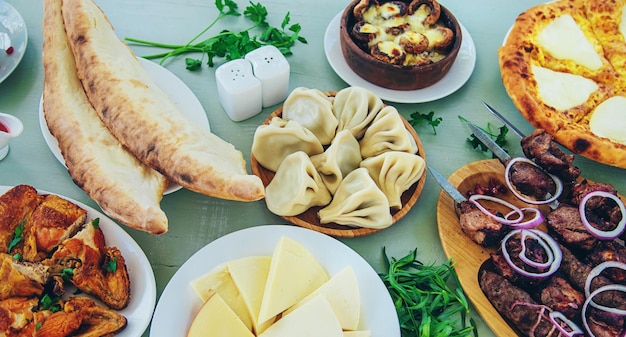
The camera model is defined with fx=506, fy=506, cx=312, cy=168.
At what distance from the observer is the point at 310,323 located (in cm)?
146

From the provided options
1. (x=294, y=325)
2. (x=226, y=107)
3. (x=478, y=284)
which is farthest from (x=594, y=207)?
(x=226, y=107)

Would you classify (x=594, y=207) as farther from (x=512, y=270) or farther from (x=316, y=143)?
(x=316, y=143)

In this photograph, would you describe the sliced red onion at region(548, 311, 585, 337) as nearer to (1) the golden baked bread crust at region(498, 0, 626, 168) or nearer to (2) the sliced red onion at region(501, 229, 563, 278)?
(2) the sliced red onion at region(501, 229, 563, 278)

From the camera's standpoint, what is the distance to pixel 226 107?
2.22 metres

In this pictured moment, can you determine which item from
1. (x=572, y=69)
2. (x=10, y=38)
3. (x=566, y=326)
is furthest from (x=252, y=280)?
(x=572, y=69)

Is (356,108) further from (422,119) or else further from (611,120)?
(611,120)

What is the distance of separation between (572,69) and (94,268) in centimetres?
228

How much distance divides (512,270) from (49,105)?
1.73 m

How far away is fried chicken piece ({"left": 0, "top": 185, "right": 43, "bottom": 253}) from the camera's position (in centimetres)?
160

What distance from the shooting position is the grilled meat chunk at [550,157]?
6.54 ft

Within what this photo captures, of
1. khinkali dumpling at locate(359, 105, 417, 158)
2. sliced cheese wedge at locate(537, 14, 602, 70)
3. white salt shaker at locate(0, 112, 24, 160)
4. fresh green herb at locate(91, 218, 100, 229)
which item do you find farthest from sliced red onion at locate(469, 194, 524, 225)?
white salt shaker at locate(0, 112, 24, 160)

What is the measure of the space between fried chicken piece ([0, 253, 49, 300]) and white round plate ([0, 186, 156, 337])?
0.22m

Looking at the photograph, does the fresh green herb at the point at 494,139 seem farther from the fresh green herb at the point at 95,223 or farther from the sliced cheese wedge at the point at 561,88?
the fresh green herb at the point at 95,223

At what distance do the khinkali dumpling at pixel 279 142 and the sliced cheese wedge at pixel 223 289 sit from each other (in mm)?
524
